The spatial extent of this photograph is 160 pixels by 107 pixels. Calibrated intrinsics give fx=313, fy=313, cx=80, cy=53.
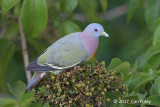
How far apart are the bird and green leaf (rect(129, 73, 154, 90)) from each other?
0.42 metres

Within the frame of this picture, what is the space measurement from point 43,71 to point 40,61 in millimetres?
105

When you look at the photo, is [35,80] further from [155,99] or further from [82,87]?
[155,99]

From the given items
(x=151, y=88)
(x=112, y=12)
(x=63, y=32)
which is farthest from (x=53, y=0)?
(x=151, y=88)

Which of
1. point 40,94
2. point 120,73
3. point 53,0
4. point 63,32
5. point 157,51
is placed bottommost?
point 40,94

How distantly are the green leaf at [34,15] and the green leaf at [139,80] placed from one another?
3.53 feet

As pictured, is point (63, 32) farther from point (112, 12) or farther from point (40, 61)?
point (112, 12)

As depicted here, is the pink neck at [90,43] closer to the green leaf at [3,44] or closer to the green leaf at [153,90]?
the green leaf at [153,90]

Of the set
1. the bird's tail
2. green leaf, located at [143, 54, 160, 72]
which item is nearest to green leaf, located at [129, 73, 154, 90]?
green leaf, located at [143, 54, 160, 72]

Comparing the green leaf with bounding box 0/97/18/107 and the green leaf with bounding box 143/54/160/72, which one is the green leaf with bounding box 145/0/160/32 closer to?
the green leaf with bounding box 143/54/160/72

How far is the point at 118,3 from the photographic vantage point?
6.66 m

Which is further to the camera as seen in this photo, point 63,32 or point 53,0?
point 53,0

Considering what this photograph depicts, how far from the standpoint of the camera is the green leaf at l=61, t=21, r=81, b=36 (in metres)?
3.33

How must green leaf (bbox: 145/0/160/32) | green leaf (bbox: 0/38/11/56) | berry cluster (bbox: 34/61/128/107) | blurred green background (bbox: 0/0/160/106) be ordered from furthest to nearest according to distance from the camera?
green leaf (bbox: 0/38/11/56), green leaf (bbox: 145/0/160/32), blurred green background (bbox: 0/0/160/106), berry cluster (bbox: 34/61/128/107)

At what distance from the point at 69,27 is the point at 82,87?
53.0 inches
